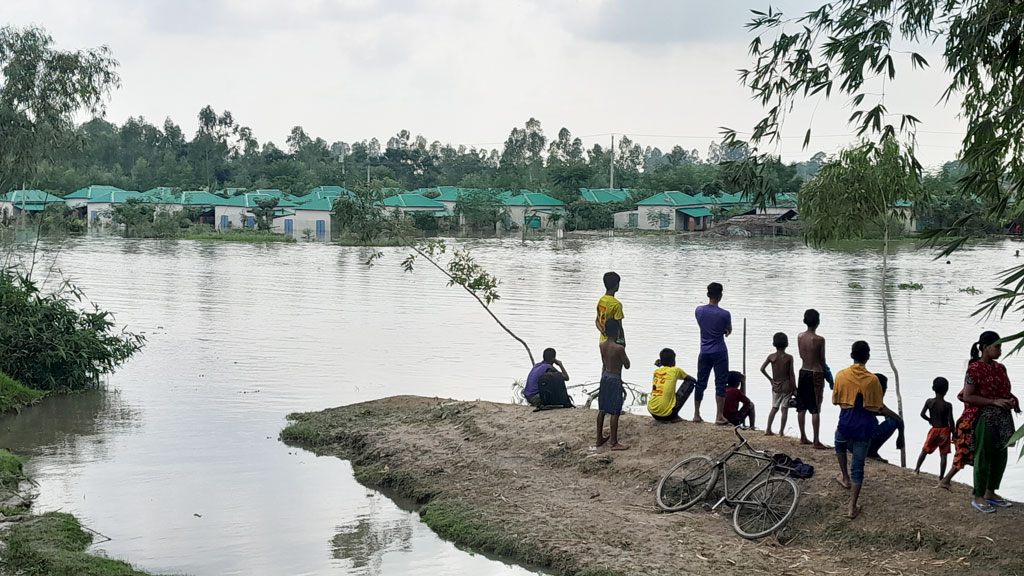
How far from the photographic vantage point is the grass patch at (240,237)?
261 ft

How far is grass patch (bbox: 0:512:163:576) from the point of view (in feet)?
28.1

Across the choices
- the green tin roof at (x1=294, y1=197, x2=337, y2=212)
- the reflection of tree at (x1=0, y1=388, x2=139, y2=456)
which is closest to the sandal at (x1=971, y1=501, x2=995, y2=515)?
the reflection of tree at (x1=0, y1=388, x2=139, y2=456)

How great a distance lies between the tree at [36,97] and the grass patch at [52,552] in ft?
32.3

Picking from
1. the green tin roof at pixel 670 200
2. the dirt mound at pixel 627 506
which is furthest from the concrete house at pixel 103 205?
the dirt mound at pixel 627 506

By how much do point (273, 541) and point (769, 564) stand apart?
5.16 metres

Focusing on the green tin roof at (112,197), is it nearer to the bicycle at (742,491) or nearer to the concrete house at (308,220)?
the concrete house at (308,220)

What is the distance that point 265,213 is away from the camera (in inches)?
3418

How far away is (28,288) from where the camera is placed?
17766mm

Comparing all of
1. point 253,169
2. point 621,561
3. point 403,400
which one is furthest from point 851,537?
point 253,169

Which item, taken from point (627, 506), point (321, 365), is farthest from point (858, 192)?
point (321, 365)

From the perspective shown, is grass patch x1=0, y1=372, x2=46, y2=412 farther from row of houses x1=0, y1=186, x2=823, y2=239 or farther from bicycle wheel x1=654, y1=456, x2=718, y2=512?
row of houses x1=0, y1=186, x2=823, y2=239

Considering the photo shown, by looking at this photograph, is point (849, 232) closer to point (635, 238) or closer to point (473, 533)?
point (473, 533)

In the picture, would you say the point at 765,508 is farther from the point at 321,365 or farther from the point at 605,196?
the point at 605,196

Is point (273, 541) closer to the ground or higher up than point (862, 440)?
closer to the ground
